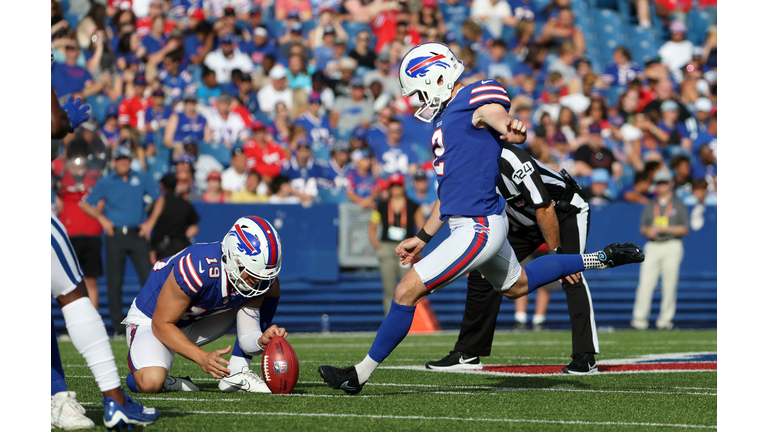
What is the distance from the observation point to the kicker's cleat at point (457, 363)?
22.4 ft

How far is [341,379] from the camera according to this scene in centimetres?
515

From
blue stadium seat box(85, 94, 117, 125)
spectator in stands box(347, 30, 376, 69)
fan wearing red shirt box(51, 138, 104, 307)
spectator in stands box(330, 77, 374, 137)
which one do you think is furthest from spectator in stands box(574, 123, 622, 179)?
blue stadium seat box(85, 94, 117, 125)

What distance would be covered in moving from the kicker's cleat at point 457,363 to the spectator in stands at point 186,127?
291 inches

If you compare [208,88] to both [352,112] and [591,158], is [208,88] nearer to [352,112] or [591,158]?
[352,112]

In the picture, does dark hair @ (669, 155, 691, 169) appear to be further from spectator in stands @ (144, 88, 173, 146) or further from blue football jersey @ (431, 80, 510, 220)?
blue football jersey @ (431, 80, 510, 220)

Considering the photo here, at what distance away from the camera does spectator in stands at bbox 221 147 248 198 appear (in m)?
12.6

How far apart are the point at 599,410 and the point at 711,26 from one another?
1545cm

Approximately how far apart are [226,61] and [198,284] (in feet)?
34.4

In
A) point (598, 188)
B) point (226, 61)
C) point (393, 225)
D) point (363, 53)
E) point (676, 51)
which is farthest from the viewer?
point (676, 51)

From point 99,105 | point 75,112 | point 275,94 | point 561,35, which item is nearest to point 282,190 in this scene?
point 275,94

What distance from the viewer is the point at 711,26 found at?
1834 centimetres

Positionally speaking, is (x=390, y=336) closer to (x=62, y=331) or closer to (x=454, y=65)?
(x=454, y=65)

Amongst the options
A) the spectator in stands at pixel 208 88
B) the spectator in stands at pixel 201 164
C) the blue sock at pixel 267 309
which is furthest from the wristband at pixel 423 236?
the spectator in stands at pixel 208 88

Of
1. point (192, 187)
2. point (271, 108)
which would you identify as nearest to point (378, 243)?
point (192, 187)
